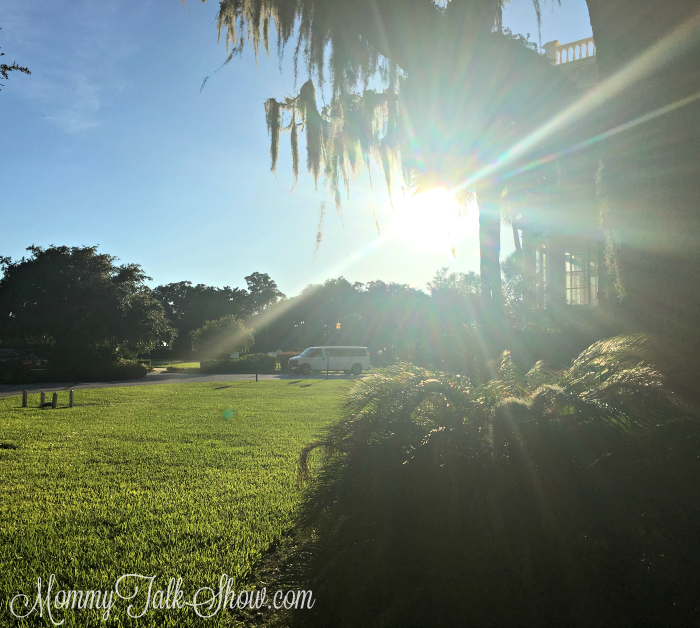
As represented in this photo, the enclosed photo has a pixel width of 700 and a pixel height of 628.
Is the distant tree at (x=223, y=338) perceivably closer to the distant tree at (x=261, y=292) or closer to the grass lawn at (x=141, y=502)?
the grass lawn at (x=141, y=502)

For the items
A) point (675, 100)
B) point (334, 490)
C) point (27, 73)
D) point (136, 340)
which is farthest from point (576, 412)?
point (136, 340)

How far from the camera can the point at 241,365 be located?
31578 mm

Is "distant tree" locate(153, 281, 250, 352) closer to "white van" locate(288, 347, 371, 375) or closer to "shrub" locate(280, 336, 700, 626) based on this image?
"white van" locate(288, 347, 371, 375)

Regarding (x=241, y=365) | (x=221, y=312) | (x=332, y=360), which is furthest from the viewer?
(x=221, y=312)

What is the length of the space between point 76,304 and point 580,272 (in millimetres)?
25562

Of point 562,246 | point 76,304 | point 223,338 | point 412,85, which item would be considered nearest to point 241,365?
point 223,338

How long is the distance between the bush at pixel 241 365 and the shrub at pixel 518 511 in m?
28.2

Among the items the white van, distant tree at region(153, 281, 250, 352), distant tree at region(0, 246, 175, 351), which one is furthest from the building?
distant tree at region(153, 281, 250, 352)

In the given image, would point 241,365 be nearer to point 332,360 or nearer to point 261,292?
point 332,360

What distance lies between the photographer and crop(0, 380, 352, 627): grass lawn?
291 centimetres

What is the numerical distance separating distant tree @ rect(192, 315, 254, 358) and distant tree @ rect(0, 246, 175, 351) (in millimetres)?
9355

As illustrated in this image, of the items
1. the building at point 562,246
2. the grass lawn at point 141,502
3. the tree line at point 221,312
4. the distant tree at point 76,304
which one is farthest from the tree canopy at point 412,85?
the distant tree at point 76,304

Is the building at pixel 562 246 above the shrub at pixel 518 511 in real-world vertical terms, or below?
above

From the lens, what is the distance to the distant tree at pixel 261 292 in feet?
277
